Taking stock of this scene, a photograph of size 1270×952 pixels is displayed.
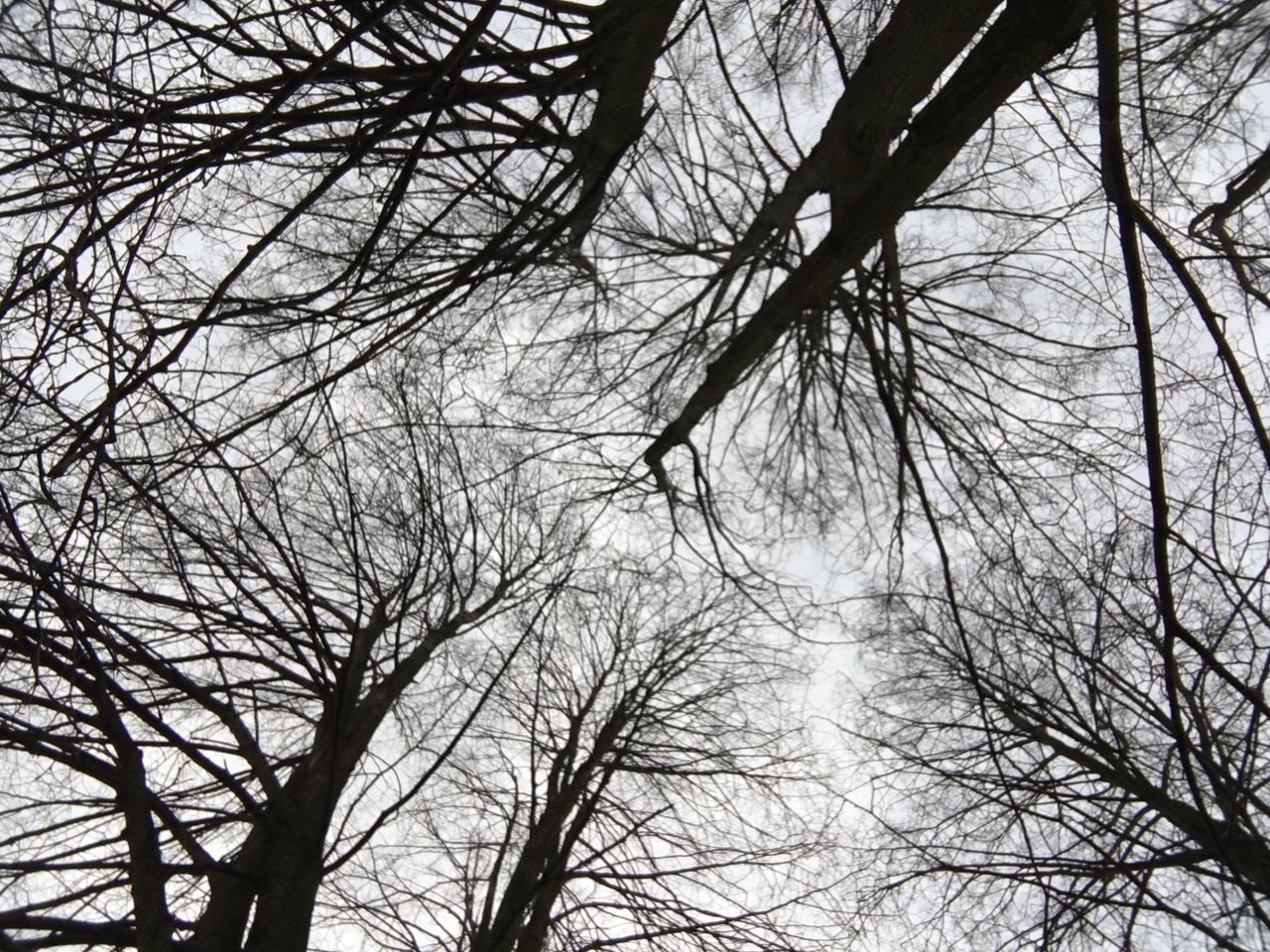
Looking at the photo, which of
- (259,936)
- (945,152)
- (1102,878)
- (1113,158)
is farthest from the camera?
(1102,878)

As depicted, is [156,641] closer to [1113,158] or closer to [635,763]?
[635,763]

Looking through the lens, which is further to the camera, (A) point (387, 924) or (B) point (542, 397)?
(B) point (542, 397)

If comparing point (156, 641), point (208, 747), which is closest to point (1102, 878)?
point (208, 747)

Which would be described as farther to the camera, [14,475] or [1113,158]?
[14,475]

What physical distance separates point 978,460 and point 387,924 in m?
3.43

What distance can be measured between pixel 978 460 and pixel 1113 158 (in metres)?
2.26

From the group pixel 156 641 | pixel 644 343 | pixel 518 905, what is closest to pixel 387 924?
pixel 518 905

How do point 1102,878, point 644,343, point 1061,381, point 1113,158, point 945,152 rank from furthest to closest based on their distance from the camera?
point 644,343 → point 1061,381 → point 1102,878 → point 945,152 → point 1113,158

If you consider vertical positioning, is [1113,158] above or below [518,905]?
above

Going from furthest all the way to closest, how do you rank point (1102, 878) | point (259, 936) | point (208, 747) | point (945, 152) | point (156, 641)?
point (1102, 878)
point (156, 641)
point (208, 747)
point (259, 936)
point (945, 152)

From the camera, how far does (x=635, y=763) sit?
184 inches

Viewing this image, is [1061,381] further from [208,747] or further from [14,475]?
[14,475]

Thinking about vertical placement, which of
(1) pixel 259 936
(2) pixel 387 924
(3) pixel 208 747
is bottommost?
(1) pixel 259 936

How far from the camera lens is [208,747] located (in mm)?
3098
